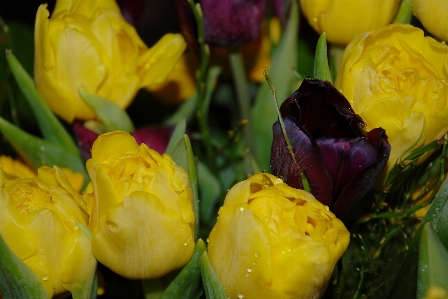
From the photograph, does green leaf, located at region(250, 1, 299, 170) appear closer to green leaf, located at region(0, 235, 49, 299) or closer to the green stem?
the green stem

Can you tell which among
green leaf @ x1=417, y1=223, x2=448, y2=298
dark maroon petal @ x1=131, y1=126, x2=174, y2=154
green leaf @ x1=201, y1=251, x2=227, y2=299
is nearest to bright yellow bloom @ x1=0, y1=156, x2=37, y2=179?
dark maroon petal @ x1=131, y1=126, x2=174, y2=154

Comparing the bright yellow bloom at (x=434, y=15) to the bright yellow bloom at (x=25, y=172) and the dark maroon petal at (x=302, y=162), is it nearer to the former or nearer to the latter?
the dark maroon petal at (x=302, y=162)

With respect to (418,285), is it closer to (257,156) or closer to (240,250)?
(240,250)

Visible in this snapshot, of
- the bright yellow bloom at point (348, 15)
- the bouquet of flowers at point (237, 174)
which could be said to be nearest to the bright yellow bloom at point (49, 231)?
the bouquet of flowers at point (237, 174)

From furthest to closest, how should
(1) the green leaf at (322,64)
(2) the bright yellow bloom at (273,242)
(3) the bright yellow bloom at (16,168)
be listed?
(3) the bright yellow bloom at (16,168) → (1) the green leaf at (322,64) → (2) the bright yellow bloom at (273,242)

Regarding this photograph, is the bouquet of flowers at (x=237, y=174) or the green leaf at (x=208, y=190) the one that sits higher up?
the bouquet of flowers at (x=237, y=174)
